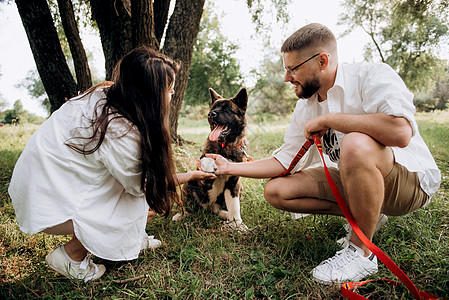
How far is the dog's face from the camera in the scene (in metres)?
2.96

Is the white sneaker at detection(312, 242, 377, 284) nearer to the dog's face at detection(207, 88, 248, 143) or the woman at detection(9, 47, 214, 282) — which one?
the woman at detection(9, 47, 214, 282)

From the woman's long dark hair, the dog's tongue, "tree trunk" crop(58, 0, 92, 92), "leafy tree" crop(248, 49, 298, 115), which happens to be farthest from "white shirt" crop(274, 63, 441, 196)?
"leafy tree" crop(248, 49, 298, 115)

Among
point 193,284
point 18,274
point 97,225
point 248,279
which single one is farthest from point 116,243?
point 248,279

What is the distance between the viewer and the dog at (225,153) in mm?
2812

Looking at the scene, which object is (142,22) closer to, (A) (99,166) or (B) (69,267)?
(A) (99,166)

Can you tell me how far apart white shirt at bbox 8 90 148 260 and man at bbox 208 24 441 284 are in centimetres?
96

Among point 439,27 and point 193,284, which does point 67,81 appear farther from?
point 439,27

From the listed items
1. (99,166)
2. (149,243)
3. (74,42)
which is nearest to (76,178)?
(99,166)

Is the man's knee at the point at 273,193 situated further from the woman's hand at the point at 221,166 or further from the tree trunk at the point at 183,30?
the tree trunk at the point at 183,30

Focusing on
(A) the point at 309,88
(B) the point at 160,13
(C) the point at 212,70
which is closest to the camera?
(A) the point at 309,88

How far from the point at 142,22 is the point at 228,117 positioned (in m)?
1.47

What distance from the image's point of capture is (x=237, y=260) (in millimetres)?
2010

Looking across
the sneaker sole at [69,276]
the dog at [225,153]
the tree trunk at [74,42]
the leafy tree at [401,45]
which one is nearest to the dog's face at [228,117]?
the dog at [225,153]

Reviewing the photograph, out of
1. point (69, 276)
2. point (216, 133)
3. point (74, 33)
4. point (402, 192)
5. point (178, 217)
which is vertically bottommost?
point (178, 217)
